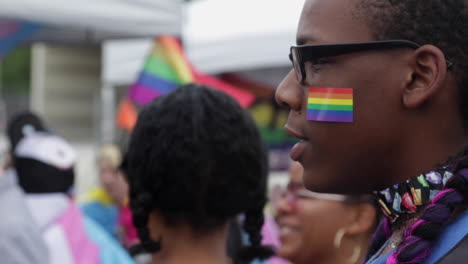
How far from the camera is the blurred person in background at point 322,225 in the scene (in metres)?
2.93

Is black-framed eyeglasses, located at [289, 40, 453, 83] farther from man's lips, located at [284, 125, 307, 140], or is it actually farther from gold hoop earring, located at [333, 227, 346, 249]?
gold hoop earring, located at [333, 227, 346, 249]

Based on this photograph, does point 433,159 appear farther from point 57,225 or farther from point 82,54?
point 82,54

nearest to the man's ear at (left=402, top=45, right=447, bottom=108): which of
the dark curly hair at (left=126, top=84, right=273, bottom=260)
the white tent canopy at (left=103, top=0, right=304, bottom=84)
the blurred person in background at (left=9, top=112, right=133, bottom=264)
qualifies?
the dark curly hair at (left=126, top=84, right=273, bottom=260)

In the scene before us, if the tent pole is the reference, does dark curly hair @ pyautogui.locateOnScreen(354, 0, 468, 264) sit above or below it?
above

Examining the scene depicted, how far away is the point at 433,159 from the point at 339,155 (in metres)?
0.17

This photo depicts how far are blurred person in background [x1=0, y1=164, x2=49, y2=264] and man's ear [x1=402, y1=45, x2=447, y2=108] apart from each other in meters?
2.03

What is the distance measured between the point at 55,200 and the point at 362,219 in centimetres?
149

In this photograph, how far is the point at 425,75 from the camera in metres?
1.32

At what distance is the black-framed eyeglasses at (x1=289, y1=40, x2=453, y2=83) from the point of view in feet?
4.36

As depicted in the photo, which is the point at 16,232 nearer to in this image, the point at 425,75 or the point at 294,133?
the point at 294,133

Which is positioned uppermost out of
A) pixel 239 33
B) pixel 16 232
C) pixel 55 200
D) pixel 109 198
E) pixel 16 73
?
pixel 239 33

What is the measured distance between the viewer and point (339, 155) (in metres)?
1.38

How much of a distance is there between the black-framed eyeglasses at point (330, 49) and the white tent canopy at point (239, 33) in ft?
13.6

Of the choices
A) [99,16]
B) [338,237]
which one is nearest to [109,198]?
[99,16]
